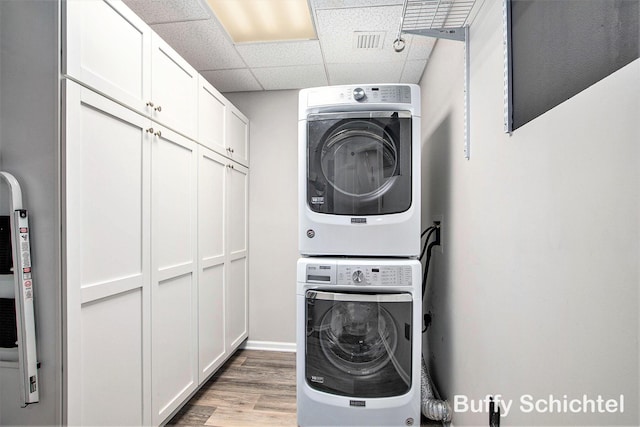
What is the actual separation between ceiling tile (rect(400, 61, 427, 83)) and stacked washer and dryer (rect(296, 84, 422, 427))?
0.93 m

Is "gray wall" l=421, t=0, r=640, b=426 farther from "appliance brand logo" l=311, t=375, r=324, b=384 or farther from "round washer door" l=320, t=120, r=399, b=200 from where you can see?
"appliance brand logo" l=311, t=375, r=324, b=384

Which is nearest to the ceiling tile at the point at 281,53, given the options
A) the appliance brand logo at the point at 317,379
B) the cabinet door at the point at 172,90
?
the cabinet door at the point at 172,90

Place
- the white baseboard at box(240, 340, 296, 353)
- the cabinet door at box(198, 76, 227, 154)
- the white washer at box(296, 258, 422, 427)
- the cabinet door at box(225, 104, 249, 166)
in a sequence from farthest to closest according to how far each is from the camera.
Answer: the white baseboard at box(240, 340, 296, 353)
the cabinet door at box(225, 104, 249, 166)
the cabinet door at box(198, 76, 227, 154)
the white washer at box(296, 258, 422, 427)

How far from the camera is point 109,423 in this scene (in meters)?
1.25

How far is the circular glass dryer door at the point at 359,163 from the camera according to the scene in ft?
5.27

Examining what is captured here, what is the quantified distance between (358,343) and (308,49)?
6.36ft

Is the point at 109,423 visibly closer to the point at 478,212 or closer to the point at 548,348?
the point at 548,348

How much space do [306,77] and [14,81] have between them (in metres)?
1.92

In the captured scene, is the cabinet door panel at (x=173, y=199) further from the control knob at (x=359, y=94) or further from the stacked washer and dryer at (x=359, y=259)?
the control knob at (x=359, y=94)

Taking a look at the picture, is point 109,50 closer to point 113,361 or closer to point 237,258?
point 113,361

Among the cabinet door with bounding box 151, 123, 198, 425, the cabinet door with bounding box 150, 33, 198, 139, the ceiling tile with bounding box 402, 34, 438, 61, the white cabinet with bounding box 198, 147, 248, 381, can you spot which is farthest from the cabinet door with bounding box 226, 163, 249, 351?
the ceiling tile with bounding box 402, 34, 438, 61

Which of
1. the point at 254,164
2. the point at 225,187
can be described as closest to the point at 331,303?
the point at 225,187

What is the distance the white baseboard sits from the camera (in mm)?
2789

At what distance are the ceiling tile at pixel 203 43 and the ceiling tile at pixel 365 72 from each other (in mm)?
754
